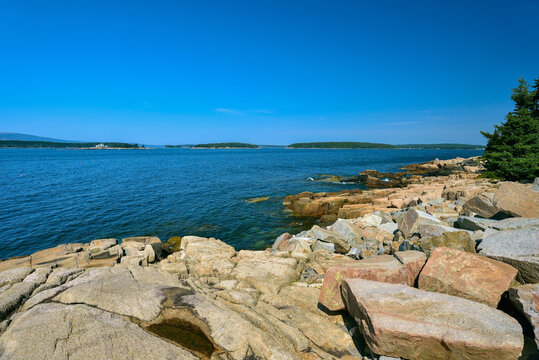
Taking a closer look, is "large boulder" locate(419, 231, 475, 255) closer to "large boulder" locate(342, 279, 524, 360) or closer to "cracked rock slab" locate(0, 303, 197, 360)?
"large boulder" locate(342, 279, 524, 360)

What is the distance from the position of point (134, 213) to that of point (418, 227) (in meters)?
24.9

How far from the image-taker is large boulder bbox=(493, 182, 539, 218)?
9719 millimetres

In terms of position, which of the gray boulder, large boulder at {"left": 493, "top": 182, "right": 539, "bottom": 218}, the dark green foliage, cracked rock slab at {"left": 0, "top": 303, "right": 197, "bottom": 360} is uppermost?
the dark green foliage

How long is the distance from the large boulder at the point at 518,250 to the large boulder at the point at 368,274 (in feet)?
6.32

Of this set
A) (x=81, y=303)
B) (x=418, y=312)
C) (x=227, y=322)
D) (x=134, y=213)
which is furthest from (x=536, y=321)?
(x=134, y=213)

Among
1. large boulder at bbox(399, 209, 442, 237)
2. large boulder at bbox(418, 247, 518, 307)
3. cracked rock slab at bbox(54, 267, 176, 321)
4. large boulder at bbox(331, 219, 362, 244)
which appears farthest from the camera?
large boulder at bbox(331, 219, 362, 244)

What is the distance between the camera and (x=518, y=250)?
6.42 metres

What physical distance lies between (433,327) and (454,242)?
14.9 ft

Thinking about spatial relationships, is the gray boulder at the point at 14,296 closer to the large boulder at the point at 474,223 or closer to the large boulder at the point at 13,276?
the large boulder at the point at 13,276

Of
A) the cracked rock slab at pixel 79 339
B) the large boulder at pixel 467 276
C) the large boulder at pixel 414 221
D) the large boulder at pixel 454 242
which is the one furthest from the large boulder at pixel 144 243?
the large boulder at pixel 414 221

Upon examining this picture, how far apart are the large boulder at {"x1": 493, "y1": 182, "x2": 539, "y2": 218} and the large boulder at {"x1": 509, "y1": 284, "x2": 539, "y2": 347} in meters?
6.68

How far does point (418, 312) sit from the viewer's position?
5012 millimetres

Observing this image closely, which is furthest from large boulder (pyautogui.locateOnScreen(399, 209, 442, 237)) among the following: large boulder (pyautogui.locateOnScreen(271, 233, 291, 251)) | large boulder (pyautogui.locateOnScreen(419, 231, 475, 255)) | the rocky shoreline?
large boulder (pyautogui.locateOnScreen(271, 233, 291, 251))

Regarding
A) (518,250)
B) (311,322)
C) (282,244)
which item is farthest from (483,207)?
(311,322)
